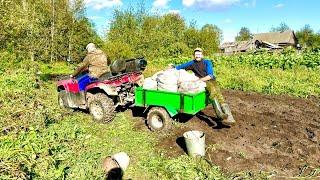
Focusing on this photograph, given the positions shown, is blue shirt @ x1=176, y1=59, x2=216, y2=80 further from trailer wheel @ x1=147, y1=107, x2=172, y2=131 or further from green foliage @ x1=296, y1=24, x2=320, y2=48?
green foliage @ x1=296, y1=24, x2=320, y2=48

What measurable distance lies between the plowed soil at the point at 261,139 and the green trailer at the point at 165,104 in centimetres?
39

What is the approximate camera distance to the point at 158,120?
762 centimetres

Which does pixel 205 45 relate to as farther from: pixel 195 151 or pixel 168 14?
pixel 195 151

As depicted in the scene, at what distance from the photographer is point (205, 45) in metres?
46.4

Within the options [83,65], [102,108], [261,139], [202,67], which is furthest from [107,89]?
[261,139]

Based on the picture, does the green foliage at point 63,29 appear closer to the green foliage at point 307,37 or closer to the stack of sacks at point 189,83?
the stack of sacks at point 189,83

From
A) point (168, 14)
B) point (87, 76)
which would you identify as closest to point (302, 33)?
point (168, 14)

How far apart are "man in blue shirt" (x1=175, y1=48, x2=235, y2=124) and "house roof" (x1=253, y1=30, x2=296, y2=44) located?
6507cm

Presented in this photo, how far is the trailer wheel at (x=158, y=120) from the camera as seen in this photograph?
7.41 meters

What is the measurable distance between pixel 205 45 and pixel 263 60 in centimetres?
2682

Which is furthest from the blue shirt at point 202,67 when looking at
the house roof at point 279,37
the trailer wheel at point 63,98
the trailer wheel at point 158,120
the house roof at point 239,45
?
the house roof at point 279,37

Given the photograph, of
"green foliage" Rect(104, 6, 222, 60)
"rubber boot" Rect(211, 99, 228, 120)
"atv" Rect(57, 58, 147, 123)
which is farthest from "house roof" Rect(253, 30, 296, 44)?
"rubber boot" Rect(211, 99, 228, 120)

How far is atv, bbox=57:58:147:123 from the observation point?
27.2 feet

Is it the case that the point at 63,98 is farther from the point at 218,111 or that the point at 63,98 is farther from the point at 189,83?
the point at 218,111
